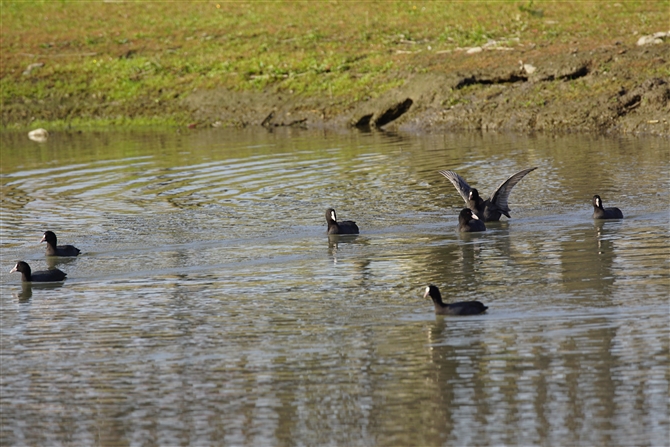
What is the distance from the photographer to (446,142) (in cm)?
3089

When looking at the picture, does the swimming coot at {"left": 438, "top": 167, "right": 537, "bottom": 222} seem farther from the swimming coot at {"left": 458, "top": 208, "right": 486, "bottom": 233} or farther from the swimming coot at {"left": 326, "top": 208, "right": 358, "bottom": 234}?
the swimming coot at {"left": 326, "top": 208, "right": 358, "bottom": 234}

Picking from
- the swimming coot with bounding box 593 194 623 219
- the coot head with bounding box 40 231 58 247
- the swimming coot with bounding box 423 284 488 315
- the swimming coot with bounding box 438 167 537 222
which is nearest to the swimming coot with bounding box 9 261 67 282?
the coot head with bounding box 40 231 58 247

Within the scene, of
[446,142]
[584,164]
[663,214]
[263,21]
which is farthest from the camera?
[263,21]

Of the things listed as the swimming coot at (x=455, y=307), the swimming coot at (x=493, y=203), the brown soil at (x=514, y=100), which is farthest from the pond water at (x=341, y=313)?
the brown soil at (x=514, y=100)

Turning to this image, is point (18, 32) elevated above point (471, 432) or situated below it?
above

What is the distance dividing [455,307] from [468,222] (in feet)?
18.6

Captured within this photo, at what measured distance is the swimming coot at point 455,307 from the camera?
12.8 m

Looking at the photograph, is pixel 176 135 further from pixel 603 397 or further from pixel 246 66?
pixel 603 397

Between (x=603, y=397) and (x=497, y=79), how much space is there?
82.6 feet

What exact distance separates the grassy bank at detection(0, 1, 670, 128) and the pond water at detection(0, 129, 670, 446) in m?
13.1

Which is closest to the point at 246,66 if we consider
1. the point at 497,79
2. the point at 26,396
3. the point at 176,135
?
the point at 176,135

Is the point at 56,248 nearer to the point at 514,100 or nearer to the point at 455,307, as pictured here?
the point at 455,307

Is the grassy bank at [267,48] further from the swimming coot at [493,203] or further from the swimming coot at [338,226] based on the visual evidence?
the swimming coot at [338,226]

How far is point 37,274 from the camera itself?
631 inches
